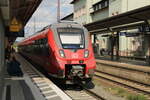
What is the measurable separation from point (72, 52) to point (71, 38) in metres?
0.81

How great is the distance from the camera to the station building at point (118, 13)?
30.3 m

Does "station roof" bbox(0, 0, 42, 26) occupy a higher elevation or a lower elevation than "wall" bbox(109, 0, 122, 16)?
lower

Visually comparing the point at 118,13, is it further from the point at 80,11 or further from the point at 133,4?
the point at 80,11

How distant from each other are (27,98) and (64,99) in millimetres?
1173

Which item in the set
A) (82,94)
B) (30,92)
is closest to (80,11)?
(82,94)

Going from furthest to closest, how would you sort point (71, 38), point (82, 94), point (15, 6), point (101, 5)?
point (101, 5) → point (15, 6) → point (71, 38) → point (82, 94)

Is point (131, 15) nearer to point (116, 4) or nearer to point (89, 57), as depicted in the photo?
point (89, 57)

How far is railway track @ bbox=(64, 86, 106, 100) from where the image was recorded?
11052 millimetres

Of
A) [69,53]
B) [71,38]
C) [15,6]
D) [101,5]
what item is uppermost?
[101,5]

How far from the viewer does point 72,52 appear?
40.8 ft

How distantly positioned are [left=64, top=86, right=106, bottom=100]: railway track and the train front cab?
53 centimetres

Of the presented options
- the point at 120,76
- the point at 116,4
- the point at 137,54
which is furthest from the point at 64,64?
the point at 116,4

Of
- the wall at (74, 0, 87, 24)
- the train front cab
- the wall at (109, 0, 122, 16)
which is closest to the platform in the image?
the train front cab

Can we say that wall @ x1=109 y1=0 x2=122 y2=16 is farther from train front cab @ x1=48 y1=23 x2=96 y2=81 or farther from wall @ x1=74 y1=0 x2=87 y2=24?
train front cab @ x1=48 y1=23 x2=96 y2=81
